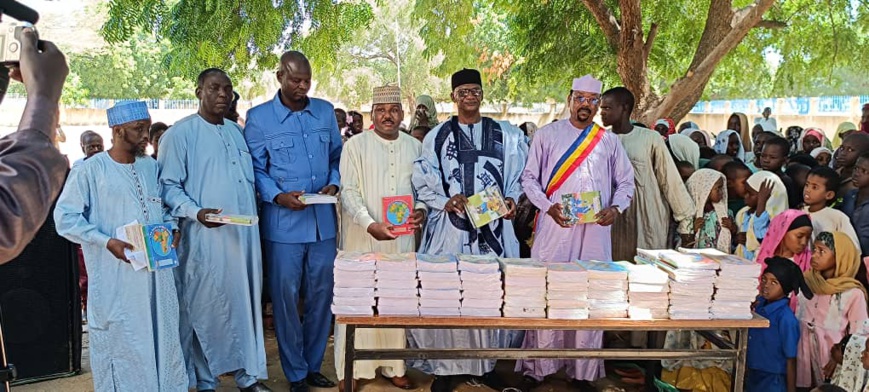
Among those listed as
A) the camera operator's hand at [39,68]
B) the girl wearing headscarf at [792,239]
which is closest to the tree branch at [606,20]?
the girl wearing headscarf at [792,239]

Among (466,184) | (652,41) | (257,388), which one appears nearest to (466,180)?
(466,184)

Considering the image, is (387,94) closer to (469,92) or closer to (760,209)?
(469,92)

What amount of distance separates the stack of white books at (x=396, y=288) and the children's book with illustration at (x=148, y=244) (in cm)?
121

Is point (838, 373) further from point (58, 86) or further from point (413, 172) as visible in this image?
point (58, 86)

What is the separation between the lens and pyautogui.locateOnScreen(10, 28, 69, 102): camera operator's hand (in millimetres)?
1712

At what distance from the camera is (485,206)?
4.84 m

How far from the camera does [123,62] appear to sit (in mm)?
36281

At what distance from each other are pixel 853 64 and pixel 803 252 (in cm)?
1268

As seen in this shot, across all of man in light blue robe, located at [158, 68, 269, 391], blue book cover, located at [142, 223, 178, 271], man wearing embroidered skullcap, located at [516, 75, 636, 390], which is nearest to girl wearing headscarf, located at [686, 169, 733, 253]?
man wearing embroidered skullcap, located at [516, 75, 636, 390]

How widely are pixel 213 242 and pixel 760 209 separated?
4.07 m

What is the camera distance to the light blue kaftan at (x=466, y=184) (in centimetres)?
515

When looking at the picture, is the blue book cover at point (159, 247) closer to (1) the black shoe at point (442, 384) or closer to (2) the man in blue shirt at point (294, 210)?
(2) the man in blue shirt at point (294, 210)

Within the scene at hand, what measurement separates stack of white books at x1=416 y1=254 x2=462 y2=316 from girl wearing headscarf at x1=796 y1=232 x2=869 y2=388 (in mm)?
2334

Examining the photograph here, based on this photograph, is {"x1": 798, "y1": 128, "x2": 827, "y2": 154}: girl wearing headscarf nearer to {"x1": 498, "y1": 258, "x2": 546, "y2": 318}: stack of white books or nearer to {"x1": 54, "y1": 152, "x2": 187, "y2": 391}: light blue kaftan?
{"x1": 498, "y1": 258, "x2": 546, "y2": 318}: stack of white books
